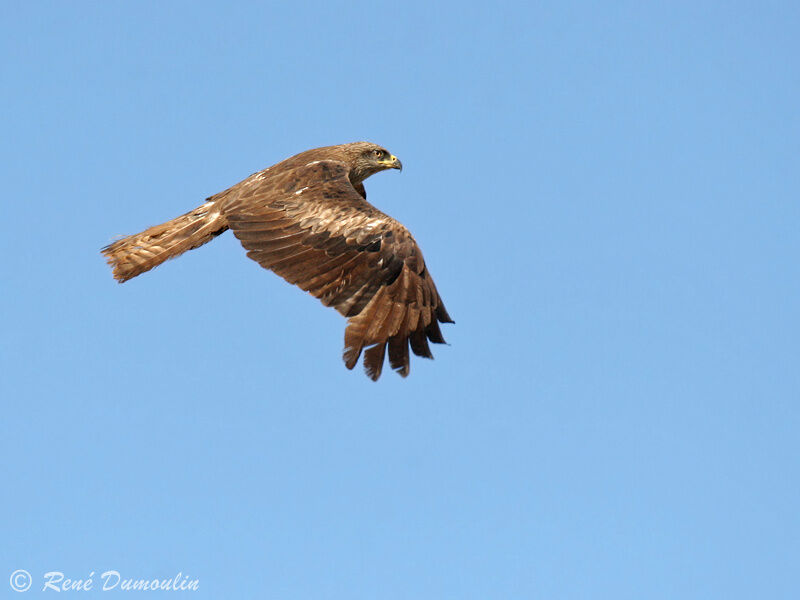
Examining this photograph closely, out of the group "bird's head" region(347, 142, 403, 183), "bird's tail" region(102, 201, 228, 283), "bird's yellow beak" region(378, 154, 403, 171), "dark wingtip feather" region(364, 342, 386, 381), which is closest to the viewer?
"dark wingtip feather" region(364, 342, 386, 381)

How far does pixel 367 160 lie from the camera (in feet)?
52.4

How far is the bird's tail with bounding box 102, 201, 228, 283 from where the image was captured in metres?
13.6

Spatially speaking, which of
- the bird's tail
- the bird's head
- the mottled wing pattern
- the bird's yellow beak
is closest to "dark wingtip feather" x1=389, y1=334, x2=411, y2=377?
the mottled wing pattern

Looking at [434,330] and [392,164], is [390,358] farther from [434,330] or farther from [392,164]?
[392,164]

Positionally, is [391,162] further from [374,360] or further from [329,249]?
[374,360]

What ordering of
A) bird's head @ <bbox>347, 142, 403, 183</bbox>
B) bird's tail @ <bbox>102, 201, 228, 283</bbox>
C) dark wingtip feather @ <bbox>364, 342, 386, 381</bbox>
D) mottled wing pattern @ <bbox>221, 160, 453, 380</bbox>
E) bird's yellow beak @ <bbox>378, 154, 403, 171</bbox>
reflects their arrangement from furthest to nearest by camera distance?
bird's yellow beak @ <bbox>378, 154, 403, 171</bbox>
bird's head @ <bbox>347, 142, 403, 183</bbox>
bird's tail @ <bbox>102, 201, 228, 283</bbox>
mottled wing pattern @ <bbox>221, 160, 453, 380</bbox>
dark wingtip feather @ <bbox>364, 342, 386, 381</bbox>

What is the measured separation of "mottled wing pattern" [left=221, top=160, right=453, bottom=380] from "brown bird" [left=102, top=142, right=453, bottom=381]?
0.4 inches

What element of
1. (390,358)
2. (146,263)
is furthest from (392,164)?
(390,358)

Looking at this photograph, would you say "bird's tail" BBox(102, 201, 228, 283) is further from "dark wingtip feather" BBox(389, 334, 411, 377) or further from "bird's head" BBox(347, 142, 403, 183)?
"dark wingtip feather" BBox(389, 334, 411, 377)

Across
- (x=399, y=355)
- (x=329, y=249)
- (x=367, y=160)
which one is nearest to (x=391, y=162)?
(x=367, y=160)

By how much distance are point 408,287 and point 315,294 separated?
37.7 inches

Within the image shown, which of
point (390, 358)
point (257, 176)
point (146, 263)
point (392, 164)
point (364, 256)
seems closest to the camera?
point (390, 358)

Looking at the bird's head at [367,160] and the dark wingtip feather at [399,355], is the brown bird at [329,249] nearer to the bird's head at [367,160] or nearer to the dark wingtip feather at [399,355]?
the dark wingtip feather at [399,355]

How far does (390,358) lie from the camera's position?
1136 centimetres
